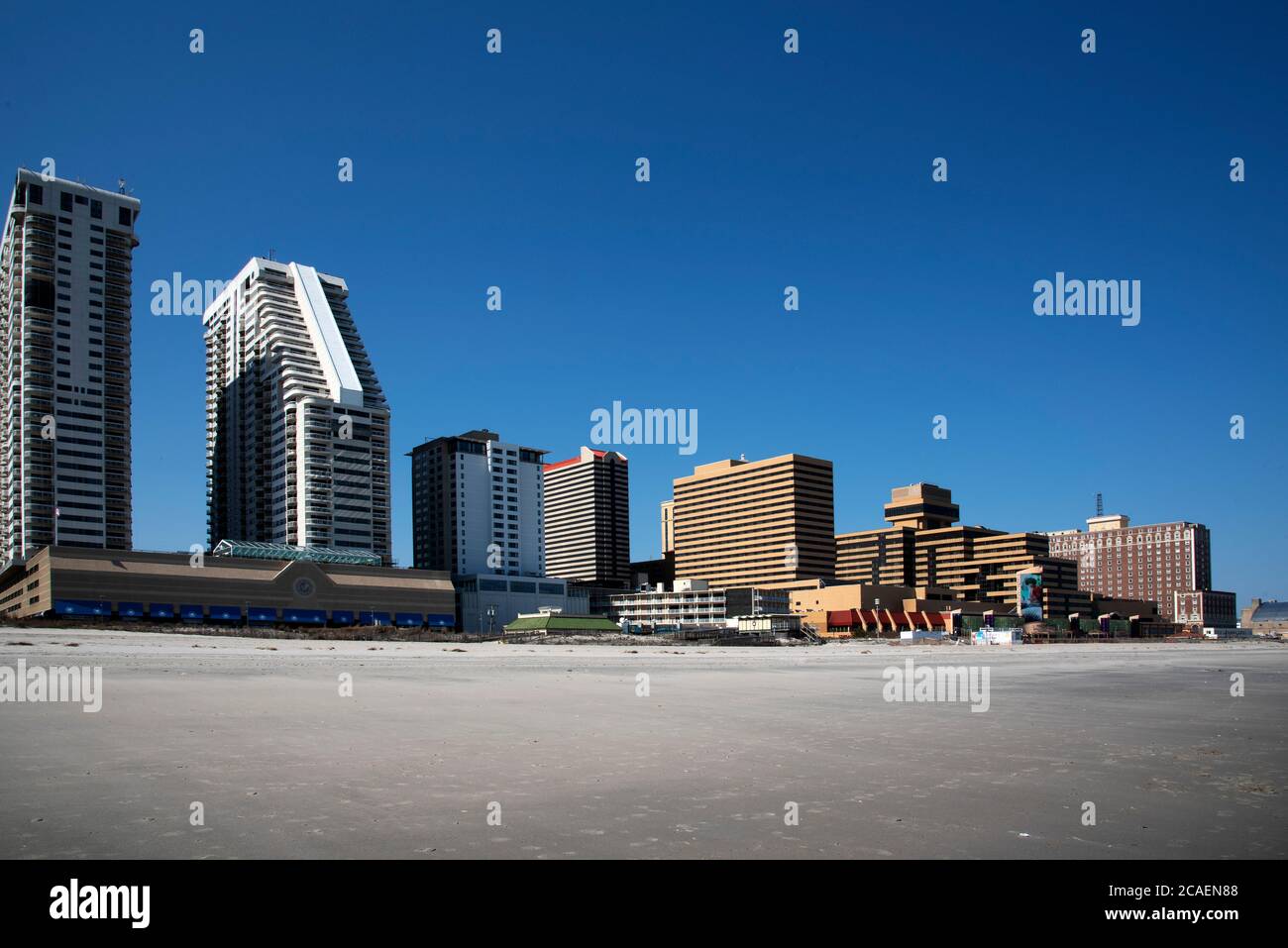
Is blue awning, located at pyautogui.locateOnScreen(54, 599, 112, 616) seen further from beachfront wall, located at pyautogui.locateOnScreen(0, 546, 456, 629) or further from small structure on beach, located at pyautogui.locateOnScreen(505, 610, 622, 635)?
small structure on beach, located at pyautogui.locateOnScreen(505, 610, 622, 635)

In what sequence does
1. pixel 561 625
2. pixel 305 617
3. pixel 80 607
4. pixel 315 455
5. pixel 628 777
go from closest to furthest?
pixel 628 777
pixel 80 607
pixel 561 625
pixel 305 617
pixel 315 455

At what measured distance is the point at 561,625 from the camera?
112000 millimetres

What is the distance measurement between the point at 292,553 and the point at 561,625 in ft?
188

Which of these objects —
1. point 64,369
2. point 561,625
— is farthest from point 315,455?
point 561,625

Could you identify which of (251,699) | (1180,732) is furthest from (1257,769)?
(251,699)

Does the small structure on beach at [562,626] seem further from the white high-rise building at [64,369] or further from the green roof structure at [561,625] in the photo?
the white high-rise building at [64,369]

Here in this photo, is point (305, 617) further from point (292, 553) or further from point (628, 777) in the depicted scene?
point (628, 777)

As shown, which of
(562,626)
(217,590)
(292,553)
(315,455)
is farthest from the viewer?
(315,455)

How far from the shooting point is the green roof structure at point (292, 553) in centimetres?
14062

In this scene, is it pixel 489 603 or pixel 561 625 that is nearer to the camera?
pixel 561 625

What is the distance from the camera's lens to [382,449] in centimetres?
19338

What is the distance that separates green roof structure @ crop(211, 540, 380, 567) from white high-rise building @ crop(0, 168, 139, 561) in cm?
3614

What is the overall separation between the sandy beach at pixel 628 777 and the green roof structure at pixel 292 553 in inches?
4872

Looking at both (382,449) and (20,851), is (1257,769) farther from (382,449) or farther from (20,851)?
(382,449)
